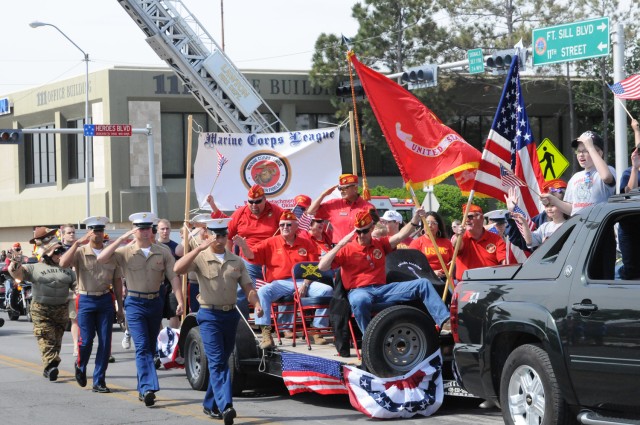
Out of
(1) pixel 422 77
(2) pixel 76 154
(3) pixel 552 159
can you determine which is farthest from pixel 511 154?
(2) pixel 76 154

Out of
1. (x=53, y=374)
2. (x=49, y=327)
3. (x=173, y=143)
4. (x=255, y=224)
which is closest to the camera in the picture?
(x=255, y=224)

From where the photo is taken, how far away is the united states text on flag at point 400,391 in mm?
9969

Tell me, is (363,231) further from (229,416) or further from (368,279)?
(229,416)

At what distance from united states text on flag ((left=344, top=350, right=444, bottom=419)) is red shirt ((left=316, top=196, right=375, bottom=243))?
254 centimetres

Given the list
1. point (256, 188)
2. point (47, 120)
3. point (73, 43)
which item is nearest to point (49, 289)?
point (256, 188)

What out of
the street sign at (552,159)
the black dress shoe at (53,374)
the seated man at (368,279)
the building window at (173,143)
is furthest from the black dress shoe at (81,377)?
the building window at (173,143)

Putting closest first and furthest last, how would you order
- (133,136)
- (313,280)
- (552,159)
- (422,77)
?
(313,280) → (552,159) → (422,77) → (133,136)

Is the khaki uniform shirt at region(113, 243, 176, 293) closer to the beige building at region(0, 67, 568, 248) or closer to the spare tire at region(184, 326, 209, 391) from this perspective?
the spare tire at region(184, 326, 209, 391)

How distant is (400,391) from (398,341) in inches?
18.3

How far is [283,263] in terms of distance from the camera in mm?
11758

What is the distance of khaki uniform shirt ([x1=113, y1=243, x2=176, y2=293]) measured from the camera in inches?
458

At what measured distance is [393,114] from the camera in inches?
475

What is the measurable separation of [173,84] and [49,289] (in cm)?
3305

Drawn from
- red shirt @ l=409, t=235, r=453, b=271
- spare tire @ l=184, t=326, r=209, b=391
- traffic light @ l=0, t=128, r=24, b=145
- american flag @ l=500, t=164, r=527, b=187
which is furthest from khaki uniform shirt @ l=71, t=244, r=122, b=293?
traffic light @ l=0, t=128, r=24, b=145
